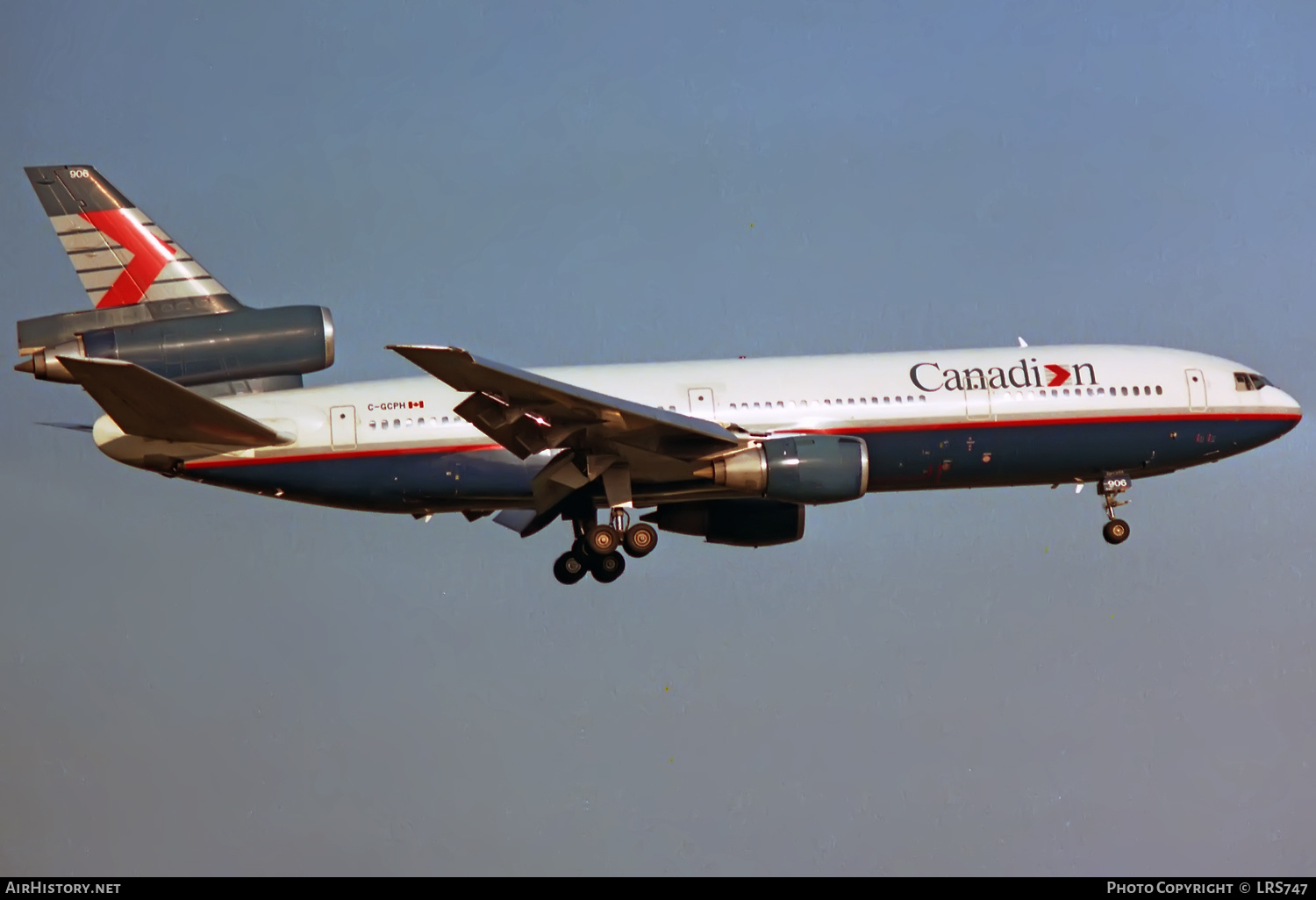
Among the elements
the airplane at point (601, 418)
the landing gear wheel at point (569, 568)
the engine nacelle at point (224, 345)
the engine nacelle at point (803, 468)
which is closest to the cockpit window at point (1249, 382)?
the airplane at point (601, 418)

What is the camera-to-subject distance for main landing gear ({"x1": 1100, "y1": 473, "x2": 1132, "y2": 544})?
36.2 metres

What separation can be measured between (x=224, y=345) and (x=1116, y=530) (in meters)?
20.1

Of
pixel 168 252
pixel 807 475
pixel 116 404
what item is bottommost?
pixel 807 475

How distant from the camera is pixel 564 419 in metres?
31.2

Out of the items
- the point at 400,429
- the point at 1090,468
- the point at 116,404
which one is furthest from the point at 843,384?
the point at 116,404

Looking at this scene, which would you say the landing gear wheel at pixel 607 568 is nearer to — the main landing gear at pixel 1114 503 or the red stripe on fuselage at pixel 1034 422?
the red stripe on fuselage at pixel 1034 422

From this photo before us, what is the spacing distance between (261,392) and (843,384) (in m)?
12.4

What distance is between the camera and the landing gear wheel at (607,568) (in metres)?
37.0

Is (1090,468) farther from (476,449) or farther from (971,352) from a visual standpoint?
(476,449)

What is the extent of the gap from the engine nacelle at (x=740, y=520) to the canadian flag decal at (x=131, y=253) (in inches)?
498

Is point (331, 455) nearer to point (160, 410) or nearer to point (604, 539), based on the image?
point (160, 410)

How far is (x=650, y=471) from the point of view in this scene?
33688mm

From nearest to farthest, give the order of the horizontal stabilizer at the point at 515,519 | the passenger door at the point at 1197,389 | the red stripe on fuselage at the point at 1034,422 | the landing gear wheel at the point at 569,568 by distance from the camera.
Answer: the red stripe on fuselage at the point at 1034,422 → the passenger door at the point at 1197,389 → the landing gear wheel at the point at 569,568 → the horizontal stabilizer at the point at 515,519

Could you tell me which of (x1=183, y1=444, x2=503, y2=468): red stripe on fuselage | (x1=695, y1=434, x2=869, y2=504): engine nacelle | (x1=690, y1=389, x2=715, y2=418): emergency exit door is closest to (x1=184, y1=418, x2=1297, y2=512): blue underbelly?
(x1=183, y1=444, x2=503, y2=468): red stripe on fuselage
